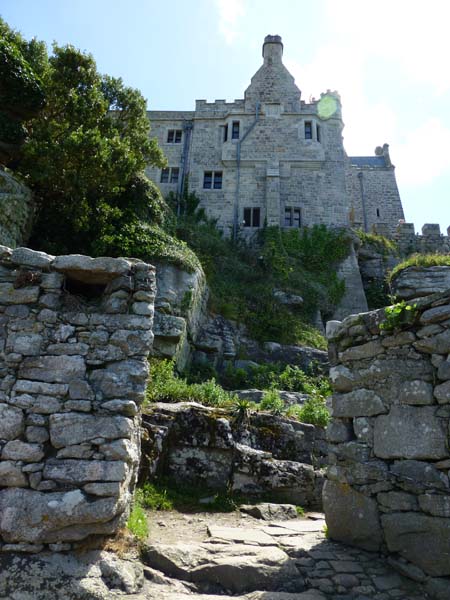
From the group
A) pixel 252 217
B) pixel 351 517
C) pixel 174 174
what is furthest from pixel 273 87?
pixel 351 517

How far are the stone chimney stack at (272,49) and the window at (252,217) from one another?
10363 millimetres

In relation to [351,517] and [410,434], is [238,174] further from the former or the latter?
[351,517]

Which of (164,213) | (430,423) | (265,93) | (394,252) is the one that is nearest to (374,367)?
(430,423)

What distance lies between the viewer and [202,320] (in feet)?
48.8

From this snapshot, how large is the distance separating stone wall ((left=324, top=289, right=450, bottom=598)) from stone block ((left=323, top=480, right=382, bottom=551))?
0.4 inches

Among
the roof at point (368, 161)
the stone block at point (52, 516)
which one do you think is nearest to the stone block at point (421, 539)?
the stone block at point (52, 516)

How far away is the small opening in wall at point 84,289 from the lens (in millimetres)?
5184

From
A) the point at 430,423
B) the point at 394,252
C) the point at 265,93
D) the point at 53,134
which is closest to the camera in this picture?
the point at 430,423

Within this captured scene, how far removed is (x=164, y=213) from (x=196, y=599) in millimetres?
13362

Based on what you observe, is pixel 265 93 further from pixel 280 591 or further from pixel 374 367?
pixel 280 591

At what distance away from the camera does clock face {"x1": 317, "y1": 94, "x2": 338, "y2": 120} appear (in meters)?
25.7

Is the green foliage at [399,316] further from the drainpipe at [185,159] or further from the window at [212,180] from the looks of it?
the window at [212,180]

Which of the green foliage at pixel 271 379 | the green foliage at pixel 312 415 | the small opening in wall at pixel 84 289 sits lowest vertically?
the green foliage at pixel 312 415

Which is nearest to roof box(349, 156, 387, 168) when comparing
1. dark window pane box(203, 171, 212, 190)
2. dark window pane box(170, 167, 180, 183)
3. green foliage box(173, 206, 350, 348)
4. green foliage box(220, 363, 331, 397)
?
dark window pane box(203, 171, 212, 190)
